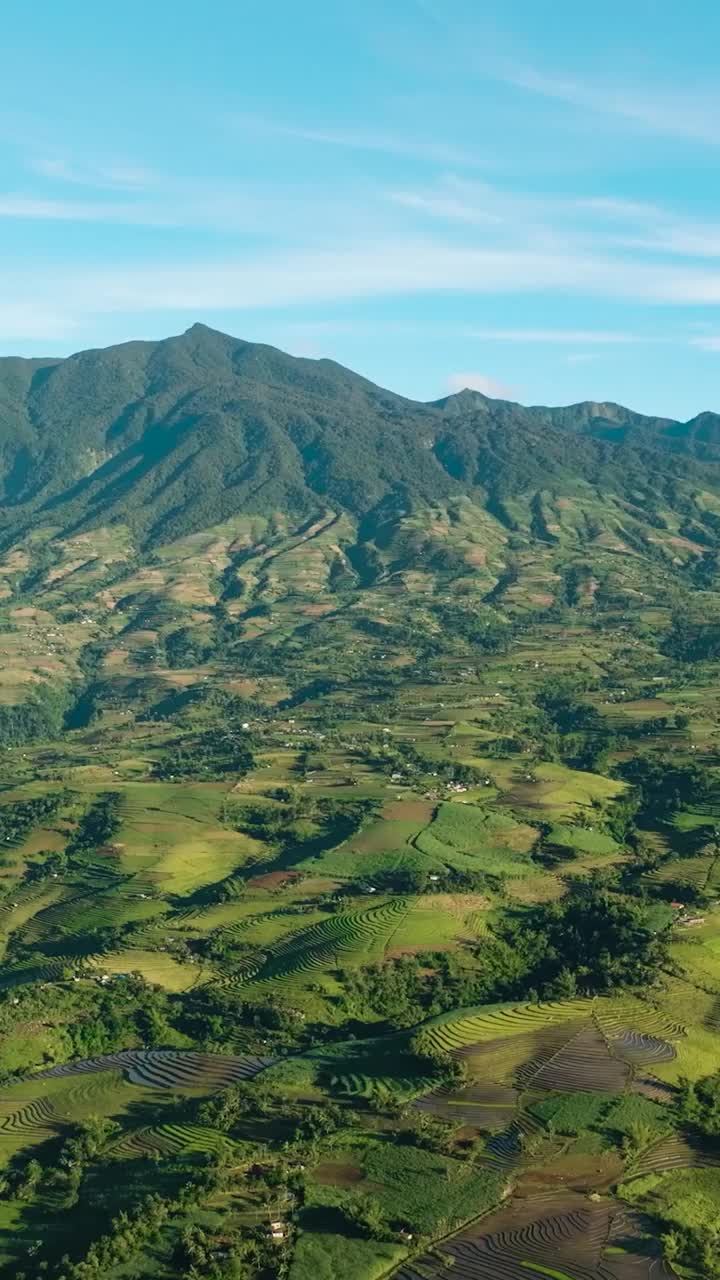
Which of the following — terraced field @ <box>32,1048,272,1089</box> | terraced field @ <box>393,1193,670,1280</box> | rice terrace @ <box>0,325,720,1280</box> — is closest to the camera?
terraced field @ <box>393,1193,670,1280</box>

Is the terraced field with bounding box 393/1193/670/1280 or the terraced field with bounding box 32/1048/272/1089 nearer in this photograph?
the terraced field with bounding box 393/1193/670/1280

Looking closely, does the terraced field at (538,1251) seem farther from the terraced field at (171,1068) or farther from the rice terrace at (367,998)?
the terraced field at (171,1068)

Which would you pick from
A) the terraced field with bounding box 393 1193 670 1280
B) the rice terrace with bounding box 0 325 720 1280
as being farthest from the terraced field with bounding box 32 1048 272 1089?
the terraced field with bounding box 393 1193 670 1280

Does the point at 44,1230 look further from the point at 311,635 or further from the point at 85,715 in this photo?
the point at 311,635

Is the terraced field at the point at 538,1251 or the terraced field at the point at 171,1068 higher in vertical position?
the terraced field at the point at 538,1251

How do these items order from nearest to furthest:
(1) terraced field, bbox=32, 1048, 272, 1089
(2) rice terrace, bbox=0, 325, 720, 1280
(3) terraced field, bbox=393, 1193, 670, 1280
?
1. (3) terraced field, bbox=393, 1193, 670, 1280
2. (2) rice terrace, bbox=0, 325, 720, 1280
3. (1) terraced field, bbox=32, 1048, 272, 1089

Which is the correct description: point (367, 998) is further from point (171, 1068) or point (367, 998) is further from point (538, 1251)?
point (538, 1251)

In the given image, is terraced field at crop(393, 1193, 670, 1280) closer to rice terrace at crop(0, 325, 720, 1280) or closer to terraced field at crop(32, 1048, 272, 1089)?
rice terrace at crop(0, 325, 720, 1280)

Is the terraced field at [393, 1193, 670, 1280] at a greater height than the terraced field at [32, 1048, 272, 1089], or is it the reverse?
the terraced field at [393, 1193, 670, 1280]

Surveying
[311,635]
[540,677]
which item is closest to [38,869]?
[540,677]

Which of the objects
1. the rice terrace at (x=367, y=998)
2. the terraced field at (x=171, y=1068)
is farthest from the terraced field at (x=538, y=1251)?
the terraced field at (x=171, y=1068)

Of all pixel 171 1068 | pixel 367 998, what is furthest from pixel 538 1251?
pixel 367 998
